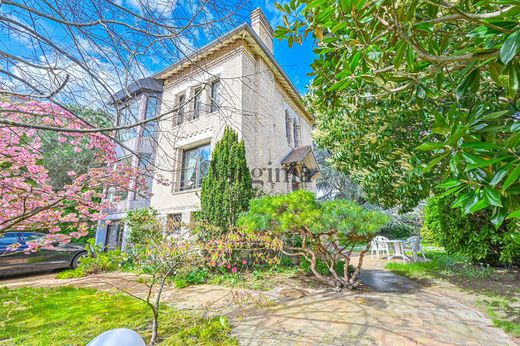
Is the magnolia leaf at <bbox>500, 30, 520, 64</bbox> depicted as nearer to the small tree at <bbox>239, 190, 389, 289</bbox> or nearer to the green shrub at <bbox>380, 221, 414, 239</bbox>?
the small tree at <bbox>239, 190, 389, 289</bbox>

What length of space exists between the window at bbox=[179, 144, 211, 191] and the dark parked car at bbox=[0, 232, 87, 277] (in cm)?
441

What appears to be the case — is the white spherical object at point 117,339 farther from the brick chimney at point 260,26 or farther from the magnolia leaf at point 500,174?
the brick chimney at point 260,26

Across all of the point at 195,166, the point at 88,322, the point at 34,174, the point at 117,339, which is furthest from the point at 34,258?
the point at 117,339

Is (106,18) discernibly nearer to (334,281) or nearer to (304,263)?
(334,281)

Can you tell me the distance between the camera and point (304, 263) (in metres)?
7.11

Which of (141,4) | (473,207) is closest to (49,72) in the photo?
(141,4)

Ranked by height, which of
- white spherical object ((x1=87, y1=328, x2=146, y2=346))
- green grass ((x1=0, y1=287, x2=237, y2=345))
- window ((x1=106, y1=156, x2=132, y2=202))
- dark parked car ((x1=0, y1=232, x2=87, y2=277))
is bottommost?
green grass ((x1=0, y1=287, x2=237, y2=345))

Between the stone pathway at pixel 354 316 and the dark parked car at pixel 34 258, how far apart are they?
5350 millimetres

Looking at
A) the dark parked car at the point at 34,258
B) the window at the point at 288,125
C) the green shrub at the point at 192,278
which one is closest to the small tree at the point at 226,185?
the green shrub at the point at 192,278

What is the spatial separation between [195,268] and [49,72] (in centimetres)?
598

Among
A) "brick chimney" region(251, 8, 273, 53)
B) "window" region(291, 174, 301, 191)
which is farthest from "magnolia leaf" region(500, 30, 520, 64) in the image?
"brick chimney" region(251, 8, 273, 53)

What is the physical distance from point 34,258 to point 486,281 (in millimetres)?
13469

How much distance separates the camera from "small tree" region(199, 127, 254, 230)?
7656 millimetres

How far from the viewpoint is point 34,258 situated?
26.5 ft
